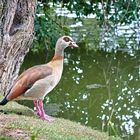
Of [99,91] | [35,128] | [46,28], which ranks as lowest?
[99,91]

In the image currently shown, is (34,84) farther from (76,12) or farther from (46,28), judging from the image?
(76,12)

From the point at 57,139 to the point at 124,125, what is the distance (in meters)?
4.50

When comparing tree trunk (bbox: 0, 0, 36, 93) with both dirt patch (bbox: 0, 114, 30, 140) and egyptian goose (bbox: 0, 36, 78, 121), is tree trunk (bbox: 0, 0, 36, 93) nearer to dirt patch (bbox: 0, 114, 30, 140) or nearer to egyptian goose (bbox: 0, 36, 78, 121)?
egyptian goose (bbox: 0, 36, 78, 121)

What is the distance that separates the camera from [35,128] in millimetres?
6320

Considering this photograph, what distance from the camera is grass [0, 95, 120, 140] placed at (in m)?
5.95

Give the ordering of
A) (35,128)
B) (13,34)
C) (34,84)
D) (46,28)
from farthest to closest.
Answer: (46,28) → (13,34) → (34,84) → (35,128)

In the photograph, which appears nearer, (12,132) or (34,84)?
(12,132)

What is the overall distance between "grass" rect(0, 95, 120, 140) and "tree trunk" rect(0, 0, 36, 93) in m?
1.69

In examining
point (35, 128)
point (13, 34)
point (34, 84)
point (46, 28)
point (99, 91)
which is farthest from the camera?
point (46, 28)

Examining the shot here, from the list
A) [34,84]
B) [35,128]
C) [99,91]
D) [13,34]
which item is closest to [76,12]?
[99,91]

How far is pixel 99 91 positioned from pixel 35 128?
22.0 feet

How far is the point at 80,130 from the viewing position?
689cm

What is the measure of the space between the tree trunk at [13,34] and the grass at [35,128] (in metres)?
1.69

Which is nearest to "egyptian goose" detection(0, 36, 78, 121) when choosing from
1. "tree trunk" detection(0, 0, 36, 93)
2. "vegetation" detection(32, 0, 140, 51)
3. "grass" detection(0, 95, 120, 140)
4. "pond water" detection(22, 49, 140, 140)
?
"grass" detection(0, 95, 120, 140)
